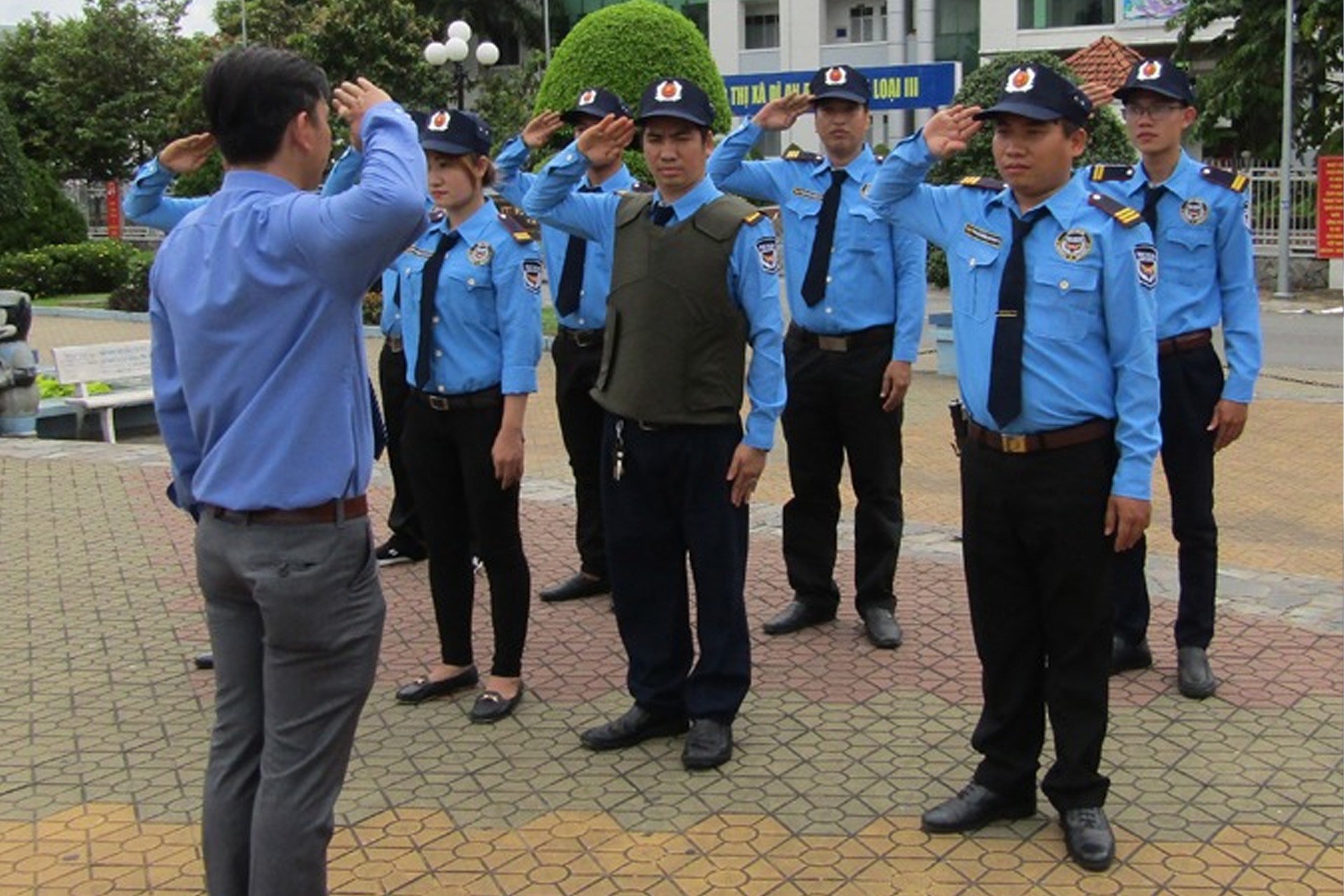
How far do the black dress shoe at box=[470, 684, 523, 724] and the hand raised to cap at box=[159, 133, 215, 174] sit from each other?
6.43 ft

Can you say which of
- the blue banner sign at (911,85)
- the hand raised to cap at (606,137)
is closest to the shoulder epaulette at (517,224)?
the hand raised to cap at (606,137)

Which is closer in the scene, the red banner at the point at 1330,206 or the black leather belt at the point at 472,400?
the black leather belt at the point at 472,400

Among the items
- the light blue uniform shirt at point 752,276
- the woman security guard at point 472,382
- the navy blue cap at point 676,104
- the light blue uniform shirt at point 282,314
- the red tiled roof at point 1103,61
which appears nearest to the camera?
the light blue uniform shirt at point 282,314

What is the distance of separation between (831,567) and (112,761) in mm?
2759

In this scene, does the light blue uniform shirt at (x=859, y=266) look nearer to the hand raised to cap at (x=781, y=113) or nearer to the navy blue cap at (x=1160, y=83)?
the hand raised to cap at (x=781, y=113)

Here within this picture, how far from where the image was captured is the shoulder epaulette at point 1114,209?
3.70m

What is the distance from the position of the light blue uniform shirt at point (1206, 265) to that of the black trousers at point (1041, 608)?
135 cm

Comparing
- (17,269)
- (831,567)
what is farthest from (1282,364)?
(17,269)

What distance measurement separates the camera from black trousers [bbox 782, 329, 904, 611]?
5.45 m

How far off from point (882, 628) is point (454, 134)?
8.00 feet

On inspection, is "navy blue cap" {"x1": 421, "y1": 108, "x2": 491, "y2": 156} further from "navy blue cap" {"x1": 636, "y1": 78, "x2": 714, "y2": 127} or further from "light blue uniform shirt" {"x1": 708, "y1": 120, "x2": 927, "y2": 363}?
"light blue uniform shirt" {"x1": 708, "y1": 120, "x2": 927, "y2": 363}

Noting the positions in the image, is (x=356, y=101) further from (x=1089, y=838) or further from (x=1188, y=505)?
(x=1188, y=505)

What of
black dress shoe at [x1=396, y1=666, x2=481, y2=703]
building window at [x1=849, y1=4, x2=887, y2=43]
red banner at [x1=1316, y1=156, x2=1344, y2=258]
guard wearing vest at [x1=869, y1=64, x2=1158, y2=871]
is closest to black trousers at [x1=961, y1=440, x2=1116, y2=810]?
guard wearing vest at [x1=869, y1=64, x2=1158, y2=871]

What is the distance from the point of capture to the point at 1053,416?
374cm
